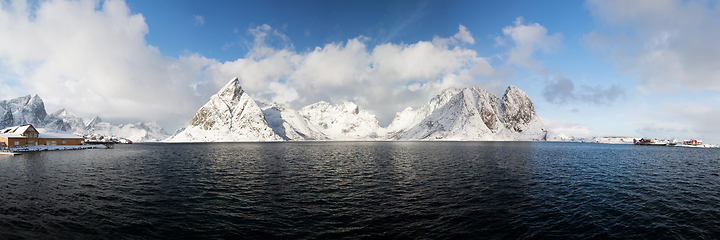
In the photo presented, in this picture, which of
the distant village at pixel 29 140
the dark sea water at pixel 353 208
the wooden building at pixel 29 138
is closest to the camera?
the dark sea water at pixel 353 208

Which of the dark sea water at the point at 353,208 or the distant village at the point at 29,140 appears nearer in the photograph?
the dark sea water at the point at 353,208

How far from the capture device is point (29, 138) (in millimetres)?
110188

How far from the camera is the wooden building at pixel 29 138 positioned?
10100 cm

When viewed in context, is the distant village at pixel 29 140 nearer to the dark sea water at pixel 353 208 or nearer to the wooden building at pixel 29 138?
the wooden building at pixel 29 138

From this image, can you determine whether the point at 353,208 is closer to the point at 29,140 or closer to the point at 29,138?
the point at 29,140

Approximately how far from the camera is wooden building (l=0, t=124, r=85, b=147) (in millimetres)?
101000

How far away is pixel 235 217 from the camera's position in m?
20.8

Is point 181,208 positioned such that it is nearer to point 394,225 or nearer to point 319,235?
point 319,235

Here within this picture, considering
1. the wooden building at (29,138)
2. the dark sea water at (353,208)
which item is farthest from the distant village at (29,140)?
the dark sea water at (353,208)

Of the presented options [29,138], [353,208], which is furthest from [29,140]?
[353,208]

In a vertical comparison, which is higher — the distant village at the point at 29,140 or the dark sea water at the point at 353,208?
the distant village at the point at 29,140

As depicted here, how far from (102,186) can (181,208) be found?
17892mm

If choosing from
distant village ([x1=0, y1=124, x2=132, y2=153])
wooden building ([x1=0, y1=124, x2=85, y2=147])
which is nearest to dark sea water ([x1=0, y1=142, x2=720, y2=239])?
distant village ([x1=0, y1=124, x2=132, y2=153])

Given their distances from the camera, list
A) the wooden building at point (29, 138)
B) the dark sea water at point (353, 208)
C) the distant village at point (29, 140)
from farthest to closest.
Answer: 1. the wooden building at point (29, 138)
2. the distant village at point (29, 140)
3. the dark sea water at point (353, 208)
